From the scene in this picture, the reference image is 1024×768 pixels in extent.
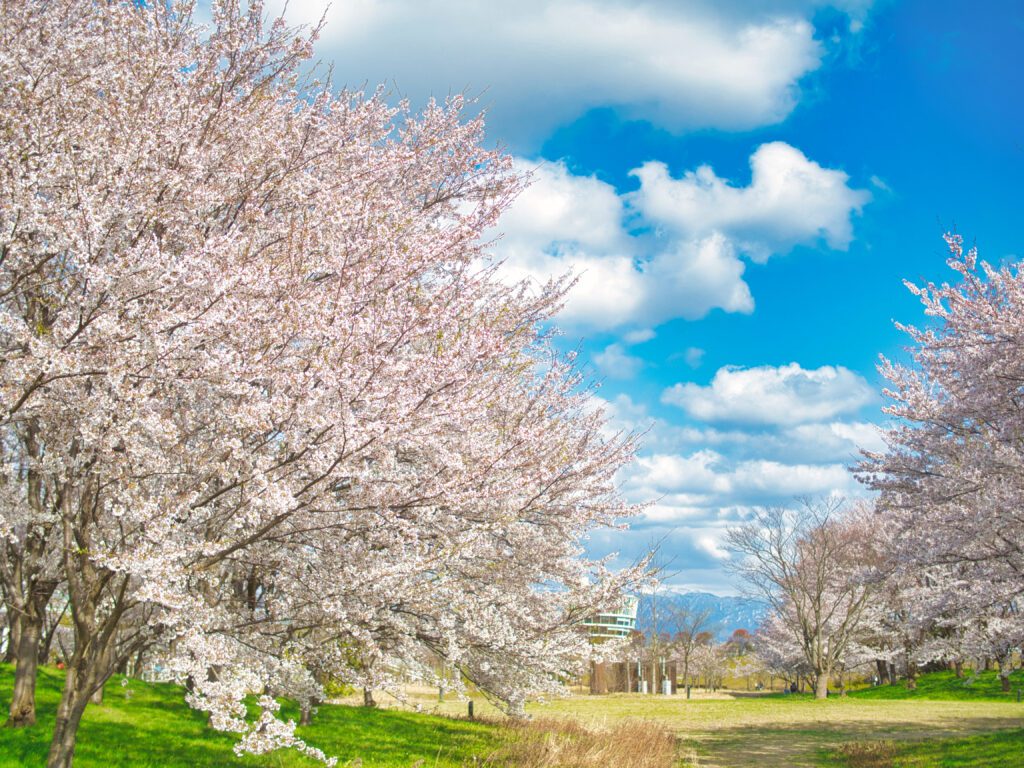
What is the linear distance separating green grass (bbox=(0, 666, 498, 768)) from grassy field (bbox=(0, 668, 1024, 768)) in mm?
22

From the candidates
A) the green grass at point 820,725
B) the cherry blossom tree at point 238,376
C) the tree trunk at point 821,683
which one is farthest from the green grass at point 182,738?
the tree trunk at point 821,683

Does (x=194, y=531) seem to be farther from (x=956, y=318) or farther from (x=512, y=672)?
(x=956, y=318)

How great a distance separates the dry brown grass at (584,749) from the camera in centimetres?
1037

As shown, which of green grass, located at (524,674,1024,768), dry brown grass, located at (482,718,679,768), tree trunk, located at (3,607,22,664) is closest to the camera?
dry brown grass, located at (482,718,679,768)

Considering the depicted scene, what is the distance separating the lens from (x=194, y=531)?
19.7ft

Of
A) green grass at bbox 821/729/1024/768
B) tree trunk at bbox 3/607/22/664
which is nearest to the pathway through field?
green grass at bbox 821/729/1024/768

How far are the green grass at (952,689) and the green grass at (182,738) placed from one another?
24087 mm

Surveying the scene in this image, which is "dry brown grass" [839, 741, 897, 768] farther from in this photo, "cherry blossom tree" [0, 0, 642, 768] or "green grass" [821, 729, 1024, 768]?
"cherry blossom tree" [0, 0, 642, 768]

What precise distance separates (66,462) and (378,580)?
268 centimetres

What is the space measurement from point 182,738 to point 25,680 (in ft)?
7.63

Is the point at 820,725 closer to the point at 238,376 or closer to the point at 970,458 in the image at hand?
the point at 970,458

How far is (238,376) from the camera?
5164 mm

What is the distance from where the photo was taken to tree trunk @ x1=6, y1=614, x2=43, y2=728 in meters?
9.69

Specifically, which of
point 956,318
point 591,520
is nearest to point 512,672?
point 591,520
